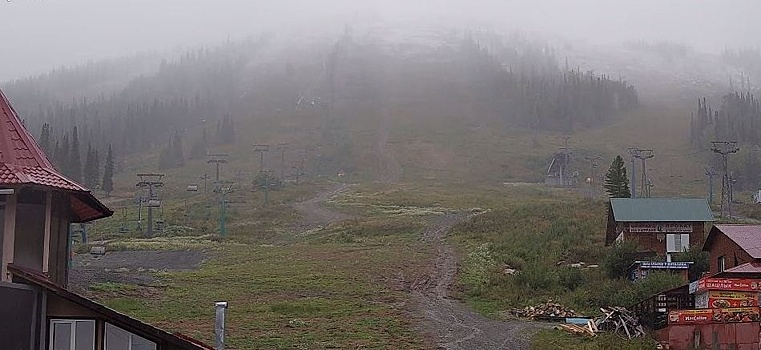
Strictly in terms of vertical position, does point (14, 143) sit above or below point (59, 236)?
above

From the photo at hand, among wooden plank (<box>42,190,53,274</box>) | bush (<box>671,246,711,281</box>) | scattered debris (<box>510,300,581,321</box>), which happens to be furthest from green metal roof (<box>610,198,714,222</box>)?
wooden plank (<box>42,190,53,274</box>)

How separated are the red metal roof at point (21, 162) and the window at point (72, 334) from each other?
221 centimetres

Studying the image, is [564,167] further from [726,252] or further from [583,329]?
[583,329]

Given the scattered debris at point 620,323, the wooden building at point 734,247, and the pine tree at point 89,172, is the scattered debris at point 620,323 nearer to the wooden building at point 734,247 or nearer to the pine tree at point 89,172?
the wooden building at point 734,247

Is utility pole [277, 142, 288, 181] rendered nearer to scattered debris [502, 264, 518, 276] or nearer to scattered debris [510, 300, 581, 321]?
scattered debris [502, 264, 518, 276]

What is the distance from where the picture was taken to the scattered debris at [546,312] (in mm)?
→ 36000

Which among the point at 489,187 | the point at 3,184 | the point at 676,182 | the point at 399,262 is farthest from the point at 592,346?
the point at 676,182

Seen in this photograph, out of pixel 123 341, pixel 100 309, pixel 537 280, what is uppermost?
pixel 100 309

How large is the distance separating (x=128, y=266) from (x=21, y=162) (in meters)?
39.7

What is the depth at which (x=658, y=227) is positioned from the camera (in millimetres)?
49406

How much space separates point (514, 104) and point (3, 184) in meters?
186

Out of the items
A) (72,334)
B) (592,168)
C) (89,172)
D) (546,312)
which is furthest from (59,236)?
(592,168)

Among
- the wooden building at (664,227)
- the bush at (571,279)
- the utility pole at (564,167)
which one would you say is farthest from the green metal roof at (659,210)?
the utility pole at (564,167)

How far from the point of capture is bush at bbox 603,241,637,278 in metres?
44.1
